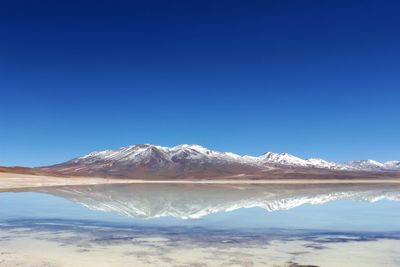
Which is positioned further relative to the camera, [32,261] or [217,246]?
[217,246]

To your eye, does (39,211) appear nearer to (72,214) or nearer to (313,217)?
(72,214)

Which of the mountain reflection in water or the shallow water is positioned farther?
the mountain reflection in water

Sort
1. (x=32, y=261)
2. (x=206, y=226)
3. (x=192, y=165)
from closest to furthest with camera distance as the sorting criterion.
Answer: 1. (x=32, y=261)
2. (x=206, y=226)
3. (x=192, y=165)

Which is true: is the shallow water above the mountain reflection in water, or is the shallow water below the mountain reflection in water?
below

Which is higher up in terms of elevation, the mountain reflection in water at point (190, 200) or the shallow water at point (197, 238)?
the mountain reflection in water at point (190, 200)

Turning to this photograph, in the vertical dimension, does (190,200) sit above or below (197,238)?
above

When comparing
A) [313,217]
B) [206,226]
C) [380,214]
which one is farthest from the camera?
[380,214]

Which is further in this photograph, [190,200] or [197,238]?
[190,200]

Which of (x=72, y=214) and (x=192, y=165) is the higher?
(x=192, y=165)

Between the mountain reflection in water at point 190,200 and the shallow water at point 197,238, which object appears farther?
the mountain reflection in water at point 190,200

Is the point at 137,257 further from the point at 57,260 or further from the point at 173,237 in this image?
the point at 173,237

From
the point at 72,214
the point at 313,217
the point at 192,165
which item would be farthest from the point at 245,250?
the point at 192,165
